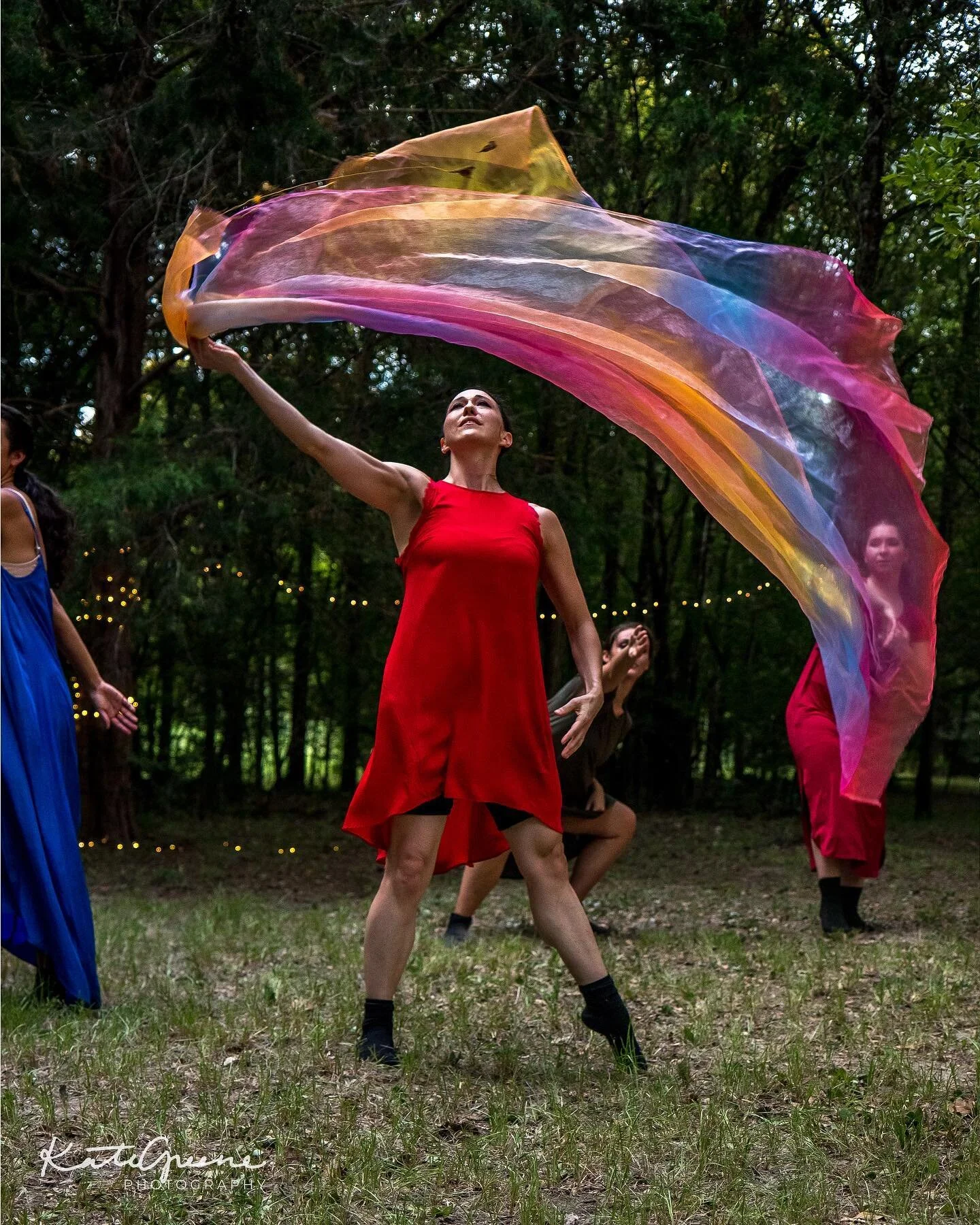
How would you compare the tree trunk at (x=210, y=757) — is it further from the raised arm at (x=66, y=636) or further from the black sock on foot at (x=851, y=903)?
the raised arm at (x=66, y=636)

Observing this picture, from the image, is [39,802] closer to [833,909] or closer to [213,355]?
[213,355]

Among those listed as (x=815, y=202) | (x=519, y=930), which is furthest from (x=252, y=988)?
(x=815, y=202)

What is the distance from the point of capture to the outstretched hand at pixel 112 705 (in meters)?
5.36

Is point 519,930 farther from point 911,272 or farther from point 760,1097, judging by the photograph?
point 911,272

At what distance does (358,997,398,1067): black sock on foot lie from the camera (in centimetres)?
427

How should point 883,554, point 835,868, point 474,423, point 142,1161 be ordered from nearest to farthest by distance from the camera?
point 142,1161 → point 883,554 → point 474,423 → point 835,868

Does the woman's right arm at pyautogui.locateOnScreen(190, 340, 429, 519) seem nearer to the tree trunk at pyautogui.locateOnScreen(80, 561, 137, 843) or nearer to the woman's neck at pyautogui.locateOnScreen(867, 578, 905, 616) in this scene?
the woman's neck at pyautogui.locateOnScreen(867, 578, 905, 616)

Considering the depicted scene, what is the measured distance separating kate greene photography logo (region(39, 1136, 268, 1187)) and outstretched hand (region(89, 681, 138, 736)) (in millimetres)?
2133

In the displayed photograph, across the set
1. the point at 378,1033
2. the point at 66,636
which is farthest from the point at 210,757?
the point at 378,1033

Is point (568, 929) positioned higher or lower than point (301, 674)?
higher

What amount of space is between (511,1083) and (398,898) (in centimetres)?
67

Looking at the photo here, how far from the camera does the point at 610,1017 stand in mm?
4230

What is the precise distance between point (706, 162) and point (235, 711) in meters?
10.0

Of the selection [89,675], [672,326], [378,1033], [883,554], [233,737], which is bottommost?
[233,737]
